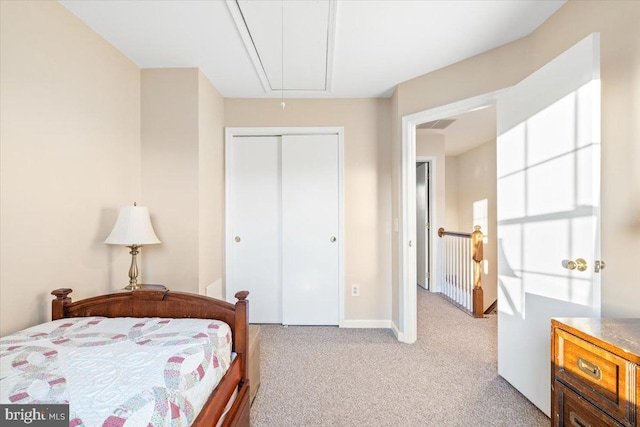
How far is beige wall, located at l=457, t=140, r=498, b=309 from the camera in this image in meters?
3.97

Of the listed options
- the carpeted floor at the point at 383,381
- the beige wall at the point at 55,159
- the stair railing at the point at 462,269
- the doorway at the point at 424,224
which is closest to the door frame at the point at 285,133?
the carpeted floor at the point at 383,381

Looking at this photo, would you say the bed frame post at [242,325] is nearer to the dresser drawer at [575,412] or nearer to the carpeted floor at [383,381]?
the carpeted floor at [383,381]

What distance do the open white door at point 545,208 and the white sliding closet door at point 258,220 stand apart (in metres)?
2.07

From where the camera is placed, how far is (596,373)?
1000 millimetres

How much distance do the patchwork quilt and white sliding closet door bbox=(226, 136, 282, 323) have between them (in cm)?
164

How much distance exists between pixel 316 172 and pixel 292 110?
0.71 metres

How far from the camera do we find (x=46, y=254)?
151cm

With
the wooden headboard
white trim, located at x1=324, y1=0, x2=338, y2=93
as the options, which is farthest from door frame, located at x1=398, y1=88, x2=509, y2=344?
the wooden headboard

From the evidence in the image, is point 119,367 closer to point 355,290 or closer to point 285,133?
point 355,290

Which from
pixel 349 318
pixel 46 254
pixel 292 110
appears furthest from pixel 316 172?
pixel 46 254

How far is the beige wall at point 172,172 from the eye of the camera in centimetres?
230

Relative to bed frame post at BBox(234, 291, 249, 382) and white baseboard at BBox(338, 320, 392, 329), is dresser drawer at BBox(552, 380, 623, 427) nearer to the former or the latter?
bed frame post at BBox(234, 291, 249, 382)

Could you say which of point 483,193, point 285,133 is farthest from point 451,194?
point 285,133

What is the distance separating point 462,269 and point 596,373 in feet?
9.52
